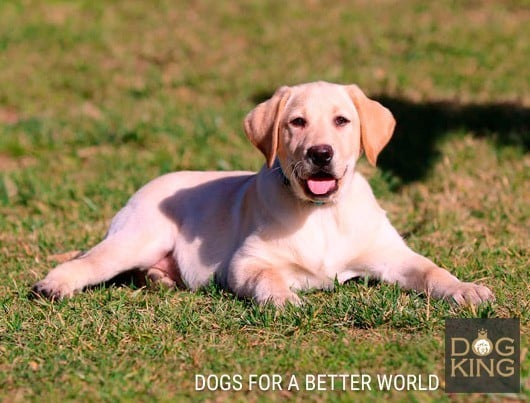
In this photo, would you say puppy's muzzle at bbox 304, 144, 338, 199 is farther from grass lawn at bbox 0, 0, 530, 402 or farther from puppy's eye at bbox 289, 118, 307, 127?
grass lawn at bbox 0, 0, 530, 402

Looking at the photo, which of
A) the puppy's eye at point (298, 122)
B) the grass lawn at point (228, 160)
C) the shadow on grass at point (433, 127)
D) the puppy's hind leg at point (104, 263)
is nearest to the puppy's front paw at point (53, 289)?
the puppy's hind leg at point (104, 263)

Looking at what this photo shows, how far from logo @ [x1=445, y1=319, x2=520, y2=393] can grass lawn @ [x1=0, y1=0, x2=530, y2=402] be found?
65 millimetres

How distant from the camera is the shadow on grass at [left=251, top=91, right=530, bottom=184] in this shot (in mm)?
8148

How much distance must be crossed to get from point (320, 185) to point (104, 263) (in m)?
1.46

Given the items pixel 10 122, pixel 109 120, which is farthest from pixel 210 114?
pixel 10 122

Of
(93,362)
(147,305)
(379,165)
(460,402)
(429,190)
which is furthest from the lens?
(379,165)

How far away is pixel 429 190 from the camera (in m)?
7.62

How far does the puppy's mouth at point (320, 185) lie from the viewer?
16.4 ft

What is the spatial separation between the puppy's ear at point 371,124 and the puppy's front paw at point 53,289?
6.11 feet

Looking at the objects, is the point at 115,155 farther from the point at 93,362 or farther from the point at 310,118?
the point at 93,362

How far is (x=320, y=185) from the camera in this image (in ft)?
16.5

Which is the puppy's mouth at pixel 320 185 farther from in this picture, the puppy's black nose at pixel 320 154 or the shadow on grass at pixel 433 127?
the shadow on grass at pixel 433 127

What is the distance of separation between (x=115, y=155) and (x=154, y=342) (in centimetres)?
445

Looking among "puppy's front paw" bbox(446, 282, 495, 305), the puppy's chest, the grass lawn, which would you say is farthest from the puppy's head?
"puppy's front paw" bbox(446, 282, 495, 305)
